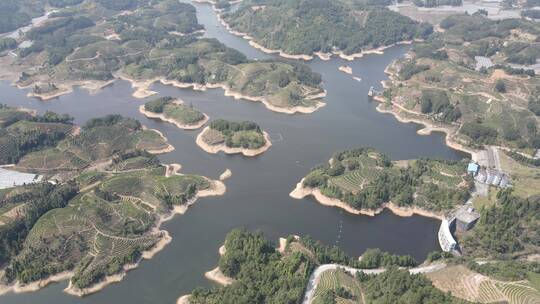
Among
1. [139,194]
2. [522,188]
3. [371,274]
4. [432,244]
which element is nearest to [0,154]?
[139,194]

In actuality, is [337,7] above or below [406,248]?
above

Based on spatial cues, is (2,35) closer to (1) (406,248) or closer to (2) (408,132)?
(2) (408,132)

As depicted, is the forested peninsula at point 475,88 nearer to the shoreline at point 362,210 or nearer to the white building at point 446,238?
the shoreline at point 362,210

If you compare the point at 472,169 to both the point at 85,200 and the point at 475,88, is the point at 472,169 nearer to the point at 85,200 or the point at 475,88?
the point at 475,88

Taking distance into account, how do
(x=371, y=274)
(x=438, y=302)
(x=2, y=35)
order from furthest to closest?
(x=2, y=35), (x=371, y=274), (x=438, y=302)

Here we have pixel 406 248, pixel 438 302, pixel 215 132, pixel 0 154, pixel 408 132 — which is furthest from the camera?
pixel 408 132

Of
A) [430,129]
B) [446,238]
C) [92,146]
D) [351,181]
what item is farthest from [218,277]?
[430,129]
